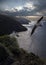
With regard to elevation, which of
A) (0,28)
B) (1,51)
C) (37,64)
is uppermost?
(0,28)

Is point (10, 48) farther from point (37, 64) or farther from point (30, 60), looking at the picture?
point (37, 64)

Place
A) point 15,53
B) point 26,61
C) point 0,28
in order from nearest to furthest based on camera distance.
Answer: point 26,61
point 15,53
point 0,28

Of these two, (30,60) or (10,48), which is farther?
(10,48)

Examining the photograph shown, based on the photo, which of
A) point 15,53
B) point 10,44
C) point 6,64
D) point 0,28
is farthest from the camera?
point 0,28

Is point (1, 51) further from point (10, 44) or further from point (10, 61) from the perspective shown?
point (10, 44)

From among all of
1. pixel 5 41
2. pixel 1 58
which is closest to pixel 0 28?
pixel 5 41

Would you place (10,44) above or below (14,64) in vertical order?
above

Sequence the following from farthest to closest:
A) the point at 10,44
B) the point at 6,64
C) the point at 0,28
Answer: the point at 0,28 → the point at 10,44 → the point at 6,64

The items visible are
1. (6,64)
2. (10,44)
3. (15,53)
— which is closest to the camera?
(6,64)

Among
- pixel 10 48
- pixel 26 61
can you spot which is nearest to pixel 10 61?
pixel 26 61
